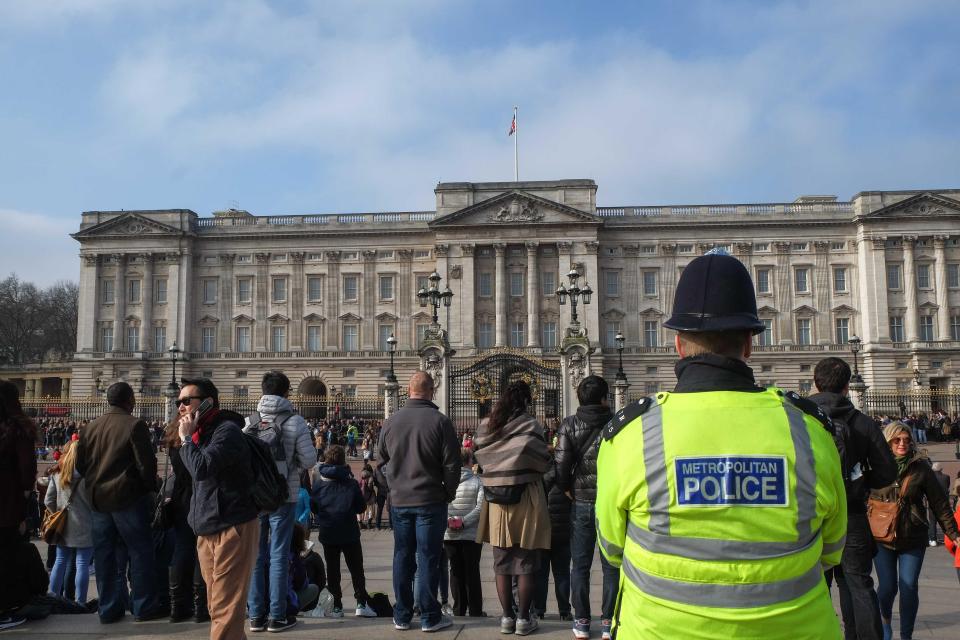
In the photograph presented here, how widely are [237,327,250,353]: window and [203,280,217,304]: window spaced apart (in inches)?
116

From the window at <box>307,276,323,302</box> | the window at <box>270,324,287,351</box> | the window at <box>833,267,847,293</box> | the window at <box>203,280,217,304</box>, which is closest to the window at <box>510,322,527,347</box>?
the window at <box>307,276,323,302</box>

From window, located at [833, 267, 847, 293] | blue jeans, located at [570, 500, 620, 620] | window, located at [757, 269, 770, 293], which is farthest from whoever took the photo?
window, located at [757, 269, 770, 293]

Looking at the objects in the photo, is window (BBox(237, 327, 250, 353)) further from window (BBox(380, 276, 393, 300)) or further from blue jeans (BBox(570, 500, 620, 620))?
blue jeans (BBox(570, 500, 620, 620))

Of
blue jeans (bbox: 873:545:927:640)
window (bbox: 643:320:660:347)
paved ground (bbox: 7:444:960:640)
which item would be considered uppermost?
window (bbox: 643:320:660:347)

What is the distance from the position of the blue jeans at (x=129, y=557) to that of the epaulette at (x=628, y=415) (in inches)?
219

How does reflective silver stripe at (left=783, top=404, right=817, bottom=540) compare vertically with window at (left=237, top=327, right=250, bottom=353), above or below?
below

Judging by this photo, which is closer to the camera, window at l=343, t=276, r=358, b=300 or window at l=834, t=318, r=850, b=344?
window at l=834, t=318, r=850, b=344

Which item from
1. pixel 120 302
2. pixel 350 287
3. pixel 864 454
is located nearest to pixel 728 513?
pixel 864 454

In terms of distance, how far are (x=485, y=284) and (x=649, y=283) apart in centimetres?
1143

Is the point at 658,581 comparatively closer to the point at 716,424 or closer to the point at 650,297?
the point at 716,424

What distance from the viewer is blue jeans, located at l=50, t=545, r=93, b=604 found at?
26.0 feet

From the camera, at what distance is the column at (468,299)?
5100 cm

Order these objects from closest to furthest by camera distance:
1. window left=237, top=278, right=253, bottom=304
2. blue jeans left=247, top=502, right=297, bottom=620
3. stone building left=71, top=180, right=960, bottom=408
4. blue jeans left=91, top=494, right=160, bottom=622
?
blue jeans left=247, top=502, right=297, bottom=620 → blue jeans left=91, top=494, right=160, bottom=622 → stone building left=71, top=180, right=960, bottom=408 → window left=237, top=278, right=253, bottom=304

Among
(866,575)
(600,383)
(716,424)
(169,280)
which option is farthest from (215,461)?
(169,280)
